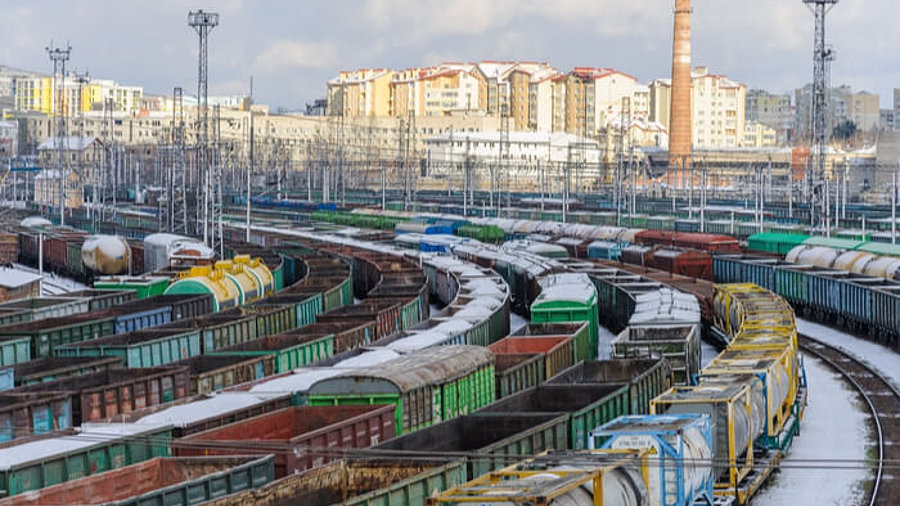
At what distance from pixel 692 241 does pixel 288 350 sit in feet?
137

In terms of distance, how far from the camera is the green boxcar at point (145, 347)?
1150 inches

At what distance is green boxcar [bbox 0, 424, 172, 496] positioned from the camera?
1700cm

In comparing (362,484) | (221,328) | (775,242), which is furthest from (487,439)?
(775,242)

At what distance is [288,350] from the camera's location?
28.3 metres

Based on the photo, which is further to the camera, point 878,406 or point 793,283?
point 793,283

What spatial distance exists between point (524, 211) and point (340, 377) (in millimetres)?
88669

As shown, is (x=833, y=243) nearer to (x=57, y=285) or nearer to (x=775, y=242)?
(x=775, y=242)

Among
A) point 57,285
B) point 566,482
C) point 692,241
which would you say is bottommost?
point 57,285

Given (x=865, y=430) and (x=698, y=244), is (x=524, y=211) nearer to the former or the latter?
(x=698, y=244)

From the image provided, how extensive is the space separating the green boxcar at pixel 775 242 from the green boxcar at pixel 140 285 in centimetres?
3118

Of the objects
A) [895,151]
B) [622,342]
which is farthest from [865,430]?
[895,151]

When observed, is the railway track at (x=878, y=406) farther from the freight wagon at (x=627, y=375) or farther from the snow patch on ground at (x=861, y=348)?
the freight wagon at (x=627, y=375)

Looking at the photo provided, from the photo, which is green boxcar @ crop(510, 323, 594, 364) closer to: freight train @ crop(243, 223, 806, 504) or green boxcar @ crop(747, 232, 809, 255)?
freight train @ crop(243, 223, 806, 504)

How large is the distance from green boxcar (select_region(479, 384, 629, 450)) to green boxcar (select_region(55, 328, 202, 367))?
9925 millimetres
